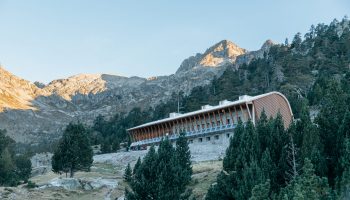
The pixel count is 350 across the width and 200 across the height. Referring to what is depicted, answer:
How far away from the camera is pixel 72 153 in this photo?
6575 cm

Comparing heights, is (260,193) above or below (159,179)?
below

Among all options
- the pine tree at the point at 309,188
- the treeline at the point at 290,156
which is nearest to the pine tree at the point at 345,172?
the treeline at the point at 290,156

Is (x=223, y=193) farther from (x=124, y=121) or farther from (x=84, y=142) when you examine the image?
(x=124, y=121)

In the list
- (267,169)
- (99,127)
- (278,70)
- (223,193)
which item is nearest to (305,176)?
(267,169)

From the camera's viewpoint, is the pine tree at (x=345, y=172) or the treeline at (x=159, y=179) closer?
the pine tree at (x=345, y=172)

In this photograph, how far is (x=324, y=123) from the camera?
36.7m


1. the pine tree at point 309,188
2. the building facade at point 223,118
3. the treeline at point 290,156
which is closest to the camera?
the pine tree at point 309,188

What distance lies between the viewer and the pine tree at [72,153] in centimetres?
6581

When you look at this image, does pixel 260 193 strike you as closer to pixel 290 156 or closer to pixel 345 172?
pixel 345 172

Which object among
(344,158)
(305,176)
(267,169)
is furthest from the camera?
(267,169)

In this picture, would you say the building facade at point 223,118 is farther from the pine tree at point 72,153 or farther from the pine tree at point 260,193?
the pine tree at point 260,193

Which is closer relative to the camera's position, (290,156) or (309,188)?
(309,188)

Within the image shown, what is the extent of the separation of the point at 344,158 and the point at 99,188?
35.8 meters

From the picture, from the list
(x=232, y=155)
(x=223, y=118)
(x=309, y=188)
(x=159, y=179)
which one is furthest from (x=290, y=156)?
(x=223, y=118)
